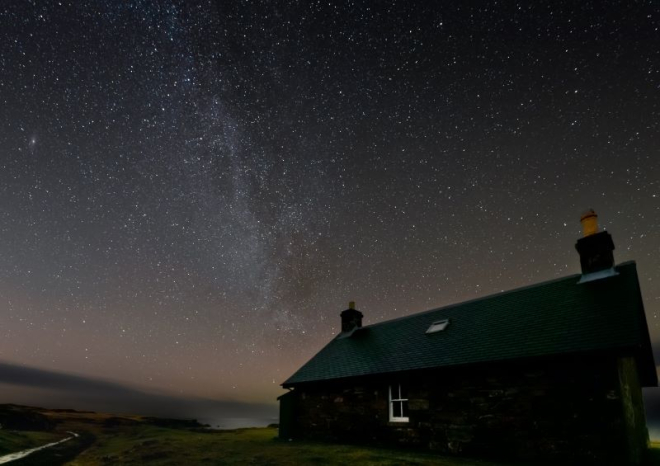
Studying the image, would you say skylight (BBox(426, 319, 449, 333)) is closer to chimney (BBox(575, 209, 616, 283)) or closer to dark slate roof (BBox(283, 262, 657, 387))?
dark slate roof (BBox(283, 262, 657, 387))

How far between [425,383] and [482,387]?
7.99ft

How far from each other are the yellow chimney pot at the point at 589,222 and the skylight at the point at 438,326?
7448 mm

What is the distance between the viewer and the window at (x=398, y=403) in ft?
49.8

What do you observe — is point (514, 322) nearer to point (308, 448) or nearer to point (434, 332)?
point (434, 332)

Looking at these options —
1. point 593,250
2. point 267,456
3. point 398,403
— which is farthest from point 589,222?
point 267,456

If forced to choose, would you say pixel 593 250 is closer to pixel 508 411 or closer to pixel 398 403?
pixel 508 411

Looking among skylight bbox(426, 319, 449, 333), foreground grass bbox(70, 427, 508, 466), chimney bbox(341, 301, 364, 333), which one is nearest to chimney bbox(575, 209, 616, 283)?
skylight bbox(426, 319, 449, 333)

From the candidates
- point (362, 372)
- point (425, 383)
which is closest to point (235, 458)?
point (362, 372)

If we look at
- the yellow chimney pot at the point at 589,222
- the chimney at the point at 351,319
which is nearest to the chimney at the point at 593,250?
the yellow chimney pot at the point at 589,222

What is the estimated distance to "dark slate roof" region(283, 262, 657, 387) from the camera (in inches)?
464

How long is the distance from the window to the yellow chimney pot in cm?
1051

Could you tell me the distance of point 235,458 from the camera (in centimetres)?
1375

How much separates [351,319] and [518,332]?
13415mm

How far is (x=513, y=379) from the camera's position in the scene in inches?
488
